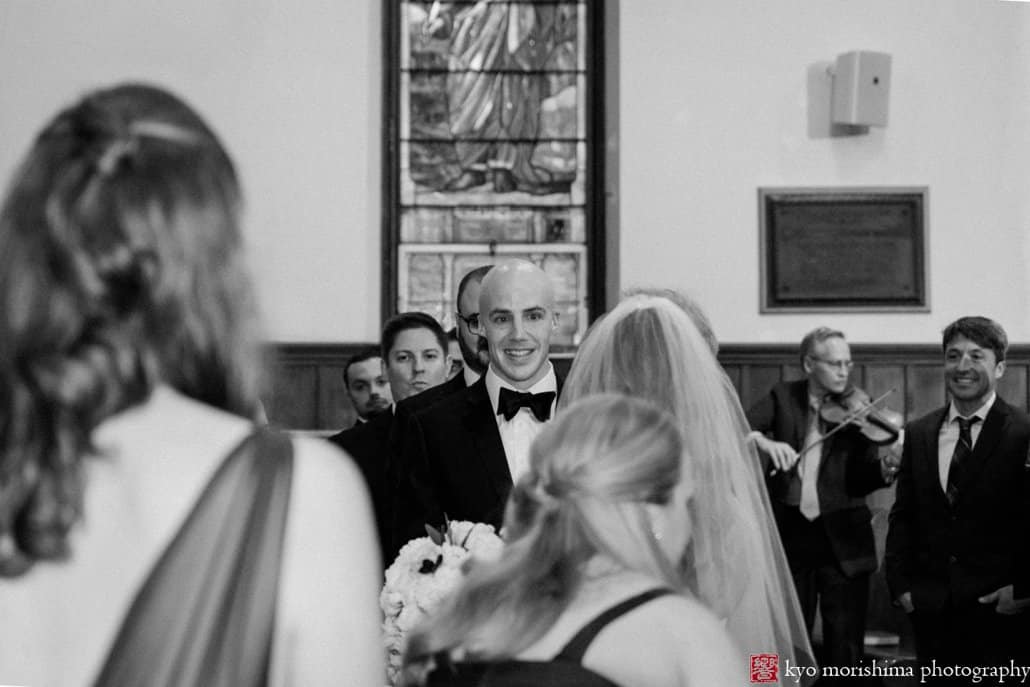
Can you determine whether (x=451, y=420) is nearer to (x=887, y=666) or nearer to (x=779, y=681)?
(x=779, y=681)

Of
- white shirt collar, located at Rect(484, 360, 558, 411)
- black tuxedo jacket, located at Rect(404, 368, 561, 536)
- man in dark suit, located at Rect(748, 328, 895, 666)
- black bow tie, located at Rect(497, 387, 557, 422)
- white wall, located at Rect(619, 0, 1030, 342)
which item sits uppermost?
white wall, located at Rect(619, 0, 1030, 342)

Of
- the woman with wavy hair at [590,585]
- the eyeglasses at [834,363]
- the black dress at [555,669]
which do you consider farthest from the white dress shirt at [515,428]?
the eyeglasses at [834,363]

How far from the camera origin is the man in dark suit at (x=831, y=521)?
251 inches

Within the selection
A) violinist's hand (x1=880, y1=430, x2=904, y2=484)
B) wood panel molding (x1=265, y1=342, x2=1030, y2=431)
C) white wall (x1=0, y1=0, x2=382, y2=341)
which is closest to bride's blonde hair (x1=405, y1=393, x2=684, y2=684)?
violinist's hand (x1=880, y1=430, x2=904, y2=484)

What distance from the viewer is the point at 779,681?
2883 mm

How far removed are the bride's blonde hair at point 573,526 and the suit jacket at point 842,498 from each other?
186 inches

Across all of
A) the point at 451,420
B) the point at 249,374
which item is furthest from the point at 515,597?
the point at 451,420

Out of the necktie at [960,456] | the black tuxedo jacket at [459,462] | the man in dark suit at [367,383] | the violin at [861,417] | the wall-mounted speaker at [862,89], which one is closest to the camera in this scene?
the black tuxedo jacket at [459,462]

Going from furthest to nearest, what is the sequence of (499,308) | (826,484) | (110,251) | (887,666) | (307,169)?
(307,169) → (887,666) → (826,484) → (499,308) → (110,251)

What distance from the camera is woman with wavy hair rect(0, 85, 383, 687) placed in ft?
4.23

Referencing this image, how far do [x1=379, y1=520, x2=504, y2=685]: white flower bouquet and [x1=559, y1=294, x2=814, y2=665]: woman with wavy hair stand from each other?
18.1 inches

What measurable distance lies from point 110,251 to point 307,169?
696 cm

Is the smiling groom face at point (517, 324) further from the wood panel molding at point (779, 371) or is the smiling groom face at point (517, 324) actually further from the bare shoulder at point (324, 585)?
the wood panel molding at point (779, 371)

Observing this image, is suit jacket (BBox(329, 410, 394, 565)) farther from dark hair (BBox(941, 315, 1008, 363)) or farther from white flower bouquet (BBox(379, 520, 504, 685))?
dark hair (BBox(941, 315, 1008, 363))
